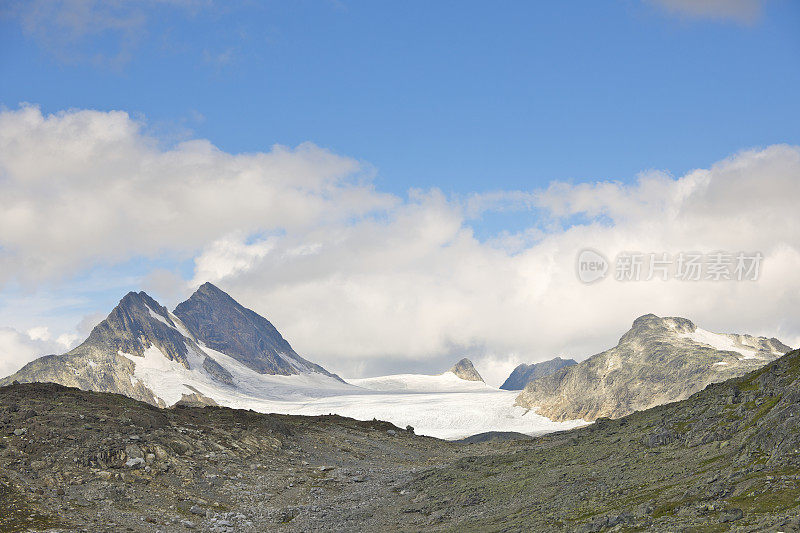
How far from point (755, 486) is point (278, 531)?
37263mm

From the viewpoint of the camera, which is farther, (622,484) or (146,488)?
(146,488)

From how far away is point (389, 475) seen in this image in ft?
259

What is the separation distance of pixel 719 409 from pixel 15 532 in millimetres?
57839

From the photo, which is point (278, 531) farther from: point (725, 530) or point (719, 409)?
point (719, 409)

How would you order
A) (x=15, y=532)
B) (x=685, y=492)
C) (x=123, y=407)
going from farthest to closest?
(x=123, y=407) < (x=15, y=532) < (x=685, y=492)

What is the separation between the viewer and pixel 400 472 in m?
81.9

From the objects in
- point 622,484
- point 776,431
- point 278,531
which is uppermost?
point 776,431

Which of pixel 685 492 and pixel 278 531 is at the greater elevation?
pixel 685 492

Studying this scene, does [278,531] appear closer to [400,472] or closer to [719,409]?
[400,472]

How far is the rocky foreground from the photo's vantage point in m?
35.9

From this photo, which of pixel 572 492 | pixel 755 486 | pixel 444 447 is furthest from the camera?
pixel 444 447

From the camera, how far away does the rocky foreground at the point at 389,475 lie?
35.9m

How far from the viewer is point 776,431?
39.3 metres

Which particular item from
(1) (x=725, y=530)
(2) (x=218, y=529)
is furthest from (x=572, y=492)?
(2) (x=218, y=529)
